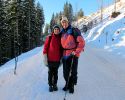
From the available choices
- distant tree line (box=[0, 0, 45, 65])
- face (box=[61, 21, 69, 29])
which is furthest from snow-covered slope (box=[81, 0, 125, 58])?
face (box=[61, 21, 69, 29])

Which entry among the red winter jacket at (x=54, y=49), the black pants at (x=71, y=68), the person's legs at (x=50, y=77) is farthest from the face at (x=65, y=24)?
the person's legs at (x=50, y=77)

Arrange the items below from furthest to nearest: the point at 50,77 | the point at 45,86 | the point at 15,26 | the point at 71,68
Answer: the point at 15,26 → the point at 45,86 → the point at 50,77 → the point at 71,68

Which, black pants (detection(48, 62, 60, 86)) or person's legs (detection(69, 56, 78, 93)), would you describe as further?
black pants (detection(48, 62, 60, 86))

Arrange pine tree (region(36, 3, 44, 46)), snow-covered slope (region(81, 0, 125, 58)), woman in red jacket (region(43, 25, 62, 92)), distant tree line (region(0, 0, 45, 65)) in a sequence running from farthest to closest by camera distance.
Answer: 1. pine tree (region(36, 3, 44, 46))
2. distant tree line (region(0, 0, 45, 65))
3. snow-covered slope (region(81, 0, 125, 58))
4. woman in red jacket (region(43, 25, 62, 92))

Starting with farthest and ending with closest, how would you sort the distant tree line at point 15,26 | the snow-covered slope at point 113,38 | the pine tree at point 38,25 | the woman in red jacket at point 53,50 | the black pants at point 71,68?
the pine tree at point 38,25 < the distant tree line at point 15,26 < the snow-covered slope at point 113,38 < the woman in red jacket at point 53,50 < the black pants at point 71,68

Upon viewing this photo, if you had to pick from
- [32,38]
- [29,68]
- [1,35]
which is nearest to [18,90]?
[29,68]

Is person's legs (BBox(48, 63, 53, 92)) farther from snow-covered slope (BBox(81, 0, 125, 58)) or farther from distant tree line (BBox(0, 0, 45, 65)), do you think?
distant tree line (BBox(0, 0, 45, 65))

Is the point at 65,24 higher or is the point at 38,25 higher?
the point at 38,25

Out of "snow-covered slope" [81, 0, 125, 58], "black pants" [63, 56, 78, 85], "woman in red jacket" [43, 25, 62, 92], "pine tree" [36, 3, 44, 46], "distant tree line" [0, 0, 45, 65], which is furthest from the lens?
"pine tree" [36, 3, 44, 46]

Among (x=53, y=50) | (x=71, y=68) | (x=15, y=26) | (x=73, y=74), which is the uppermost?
(x=15, y=26)

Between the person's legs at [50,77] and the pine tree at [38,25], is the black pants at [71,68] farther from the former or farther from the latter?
the pine tree at [38,25]

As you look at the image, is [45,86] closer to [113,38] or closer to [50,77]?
[50,77]

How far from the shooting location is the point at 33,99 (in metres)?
9.14

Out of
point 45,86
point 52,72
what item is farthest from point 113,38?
point 52,72
